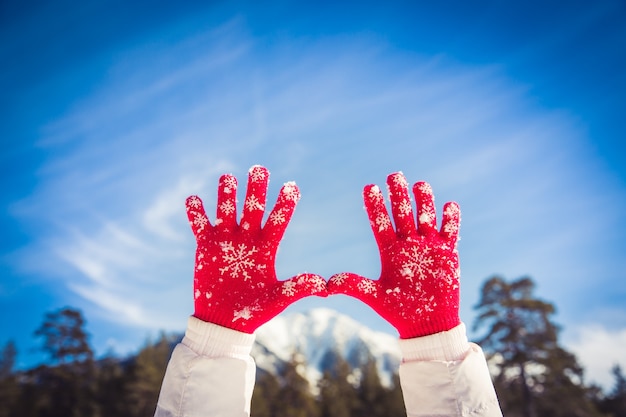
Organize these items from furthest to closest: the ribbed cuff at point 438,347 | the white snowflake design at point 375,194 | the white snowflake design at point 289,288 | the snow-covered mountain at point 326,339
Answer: the snow-covered mountain at point 326,339 < the white snowflake design at point 375,194 < the white snowflake design at point 289,288 < the ribbed cuff at point 438,347

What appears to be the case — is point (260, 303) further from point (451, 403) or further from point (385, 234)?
point (451, 403)

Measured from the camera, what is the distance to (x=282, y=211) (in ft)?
8.66

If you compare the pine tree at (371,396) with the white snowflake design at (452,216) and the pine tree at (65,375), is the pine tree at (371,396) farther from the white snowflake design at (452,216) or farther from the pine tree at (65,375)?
the white snowflake design at (452,216)

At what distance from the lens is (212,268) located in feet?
8.14

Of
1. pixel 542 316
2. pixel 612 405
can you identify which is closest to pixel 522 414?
pixel 542 316

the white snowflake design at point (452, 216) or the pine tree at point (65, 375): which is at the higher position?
the pine tree at point (65, 375)

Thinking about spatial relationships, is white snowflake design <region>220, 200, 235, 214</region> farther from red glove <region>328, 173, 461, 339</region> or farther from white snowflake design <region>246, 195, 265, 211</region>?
red glove <region>328, 173, 461, 339</region>

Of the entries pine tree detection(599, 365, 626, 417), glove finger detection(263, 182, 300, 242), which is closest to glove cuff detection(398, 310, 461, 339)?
glove finger detection(263, 182, 300, 242)

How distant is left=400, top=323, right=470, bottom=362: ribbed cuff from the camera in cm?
216

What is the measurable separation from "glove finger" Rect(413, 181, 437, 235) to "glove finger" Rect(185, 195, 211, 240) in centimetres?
133

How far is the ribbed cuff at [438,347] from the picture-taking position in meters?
2.16

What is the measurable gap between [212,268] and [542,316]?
20.3 m

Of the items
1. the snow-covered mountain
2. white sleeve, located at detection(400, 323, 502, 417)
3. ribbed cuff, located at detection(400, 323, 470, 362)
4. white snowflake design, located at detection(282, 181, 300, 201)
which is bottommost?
white sleeve, located at detection(400, 323, 502, 417)

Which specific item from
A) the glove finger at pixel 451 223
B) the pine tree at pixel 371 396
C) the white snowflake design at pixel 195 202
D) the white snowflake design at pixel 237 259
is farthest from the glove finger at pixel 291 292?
the pine tree at pixel 371 396
